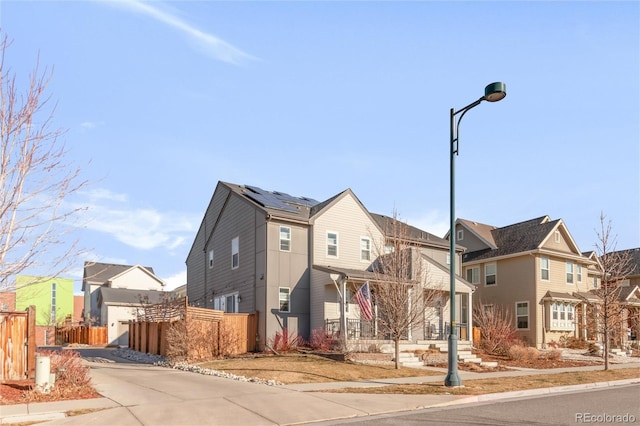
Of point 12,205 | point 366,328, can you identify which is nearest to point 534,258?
point 366,328

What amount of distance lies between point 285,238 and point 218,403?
18037mm

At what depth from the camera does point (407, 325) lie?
73.6 feet

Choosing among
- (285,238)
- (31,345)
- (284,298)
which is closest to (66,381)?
(31,345)

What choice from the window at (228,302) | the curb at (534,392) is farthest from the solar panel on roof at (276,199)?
the curb at (534,392)

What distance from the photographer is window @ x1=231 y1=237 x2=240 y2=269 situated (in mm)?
33672

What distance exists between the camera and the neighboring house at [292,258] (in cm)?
3002

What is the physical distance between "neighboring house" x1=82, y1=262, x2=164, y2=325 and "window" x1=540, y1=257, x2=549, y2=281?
48875 mm

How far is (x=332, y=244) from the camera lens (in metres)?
32.8

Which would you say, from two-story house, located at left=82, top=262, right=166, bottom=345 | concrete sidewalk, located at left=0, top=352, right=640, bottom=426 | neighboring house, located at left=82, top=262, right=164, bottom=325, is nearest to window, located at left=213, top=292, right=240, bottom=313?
two-story house, located at left=82, top=262, right=166, bottom=345

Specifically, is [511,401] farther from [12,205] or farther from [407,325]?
[12,205]

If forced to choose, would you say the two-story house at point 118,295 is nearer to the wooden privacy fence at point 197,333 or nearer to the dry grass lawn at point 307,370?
the wooden privacy fence at point 197,333

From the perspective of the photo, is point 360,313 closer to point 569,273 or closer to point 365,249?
point 365,249

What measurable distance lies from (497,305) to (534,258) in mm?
4612

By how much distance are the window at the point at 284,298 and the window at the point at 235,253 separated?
4226 millimetres
